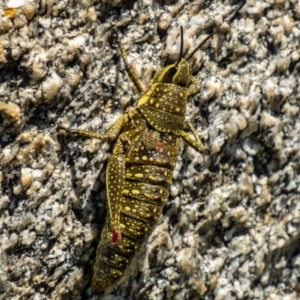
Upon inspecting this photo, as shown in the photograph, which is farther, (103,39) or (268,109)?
(268,109)

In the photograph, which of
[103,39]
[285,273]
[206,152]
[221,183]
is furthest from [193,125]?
[285,273]

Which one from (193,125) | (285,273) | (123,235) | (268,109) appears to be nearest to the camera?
(123,235)

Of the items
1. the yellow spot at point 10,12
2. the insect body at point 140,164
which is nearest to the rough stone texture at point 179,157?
the yellow spot at point 10,12

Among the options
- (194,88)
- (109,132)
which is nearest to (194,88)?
(194,88)

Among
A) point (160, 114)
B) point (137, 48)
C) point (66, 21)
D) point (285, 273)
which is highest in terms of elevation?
point (66, 21)

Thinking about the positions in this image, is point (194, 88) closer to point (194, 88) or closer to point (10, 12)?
point (194, 88)

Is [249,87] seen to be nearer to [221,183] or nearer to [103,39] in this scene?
[221,183]

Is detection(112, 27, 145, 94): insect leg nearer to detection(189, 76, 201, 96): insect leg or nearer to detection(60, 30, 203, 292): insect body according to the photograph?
detection(60, 30, 203, 292): insect body

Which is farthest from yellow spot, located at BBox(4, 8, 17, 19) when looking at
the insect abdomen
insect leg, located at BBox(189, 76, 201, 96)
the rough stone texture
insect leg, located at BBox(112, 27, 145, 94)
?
insect leg, located at BBox(189, 76, 201, 96)
